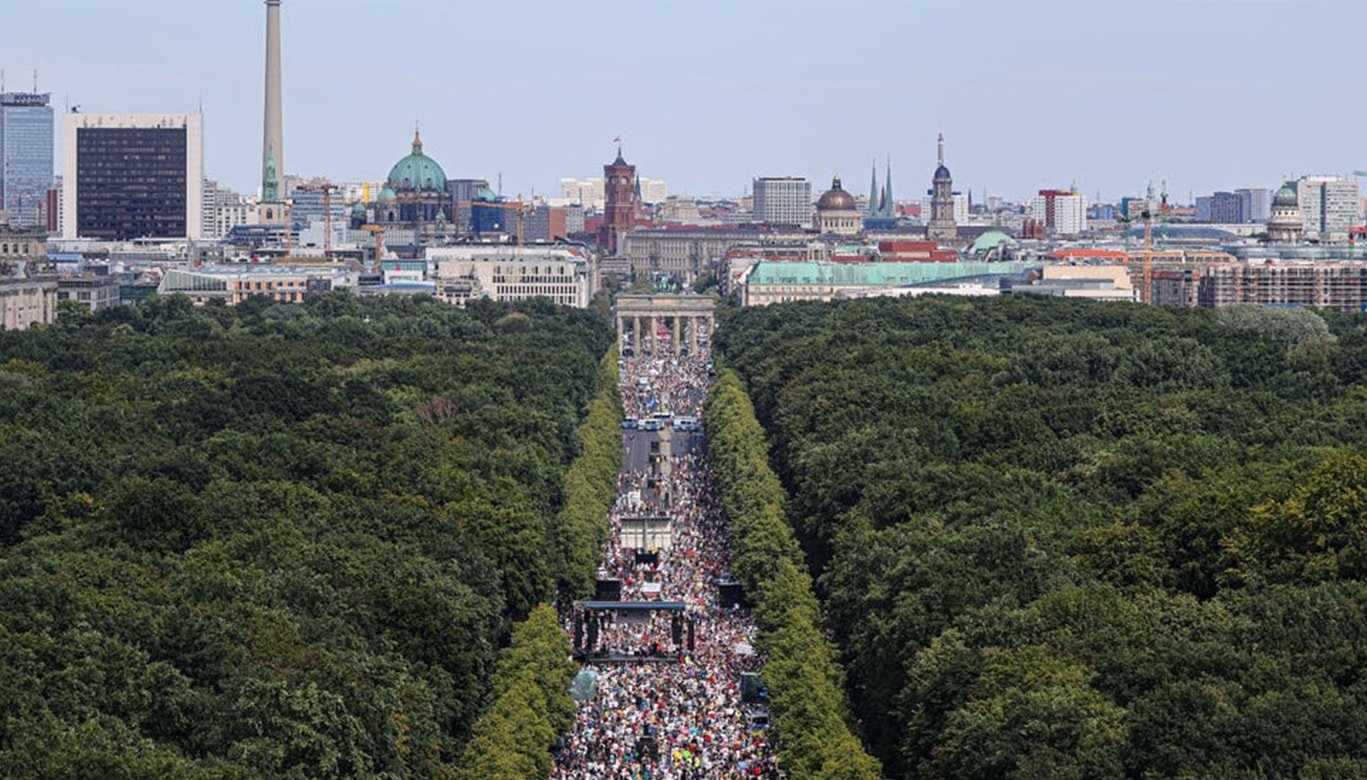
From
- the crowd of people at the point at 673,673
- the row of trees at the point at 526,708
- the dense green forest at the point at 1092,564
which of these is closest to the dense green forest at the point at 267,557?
the row of trees at the point at 526,708

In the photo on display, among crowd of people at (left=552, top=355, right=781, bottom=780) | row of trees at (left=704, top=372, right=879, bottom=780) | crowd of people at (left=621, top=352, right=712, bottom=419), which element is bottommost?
crowd of people at (left=552, top=355, right=781, bottom=780)

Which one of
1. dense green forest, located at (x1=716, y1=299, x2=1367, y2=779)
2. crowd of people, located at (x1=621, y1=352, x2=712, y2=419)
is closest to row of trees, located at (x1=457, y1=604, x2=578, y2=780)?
dense green forest, located at (x1=716, y1=299, x2=1367, y2=779)

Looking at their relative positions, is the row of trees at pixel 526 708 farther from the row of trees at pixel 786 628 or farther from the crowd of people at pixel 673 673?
the row of trees at pixel 786 628

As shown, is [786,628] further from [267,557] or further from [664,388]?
[664,388]

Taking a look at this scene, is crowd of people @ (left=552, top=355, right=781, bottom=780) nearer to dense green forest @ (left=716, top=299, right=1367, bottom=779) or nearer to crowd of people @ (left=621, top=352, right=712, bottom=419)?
dense green forest @ (left=716, top=299, right=1367, bottom=779)

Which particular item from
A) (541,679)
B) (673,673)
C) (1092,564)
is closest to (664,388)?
(673,673)

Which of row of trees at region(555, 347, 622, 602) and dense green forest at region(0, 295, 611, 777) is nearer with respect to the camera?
dense green forest at region(0, 295, 611, 777)
